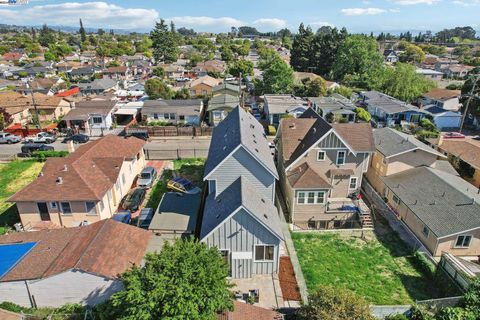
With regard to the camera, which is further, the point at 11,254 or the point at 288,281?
the point at 288,281

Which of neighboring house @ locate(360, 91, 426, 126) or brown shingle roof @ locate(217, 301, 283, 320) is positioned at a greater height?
neighboring house @ locate(360, 91, 426, 126)

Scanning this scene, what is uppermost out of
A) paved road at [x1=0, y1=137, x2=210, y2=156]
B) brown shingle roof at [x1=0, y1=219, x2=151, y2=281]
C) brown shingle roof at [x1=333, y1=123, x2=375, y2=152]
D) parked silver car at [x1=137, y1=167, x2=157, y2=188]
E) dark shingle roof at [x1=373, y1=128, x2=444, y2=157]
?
brown shingle roof at [x1=333, y1=123, x2=375, y2=152]

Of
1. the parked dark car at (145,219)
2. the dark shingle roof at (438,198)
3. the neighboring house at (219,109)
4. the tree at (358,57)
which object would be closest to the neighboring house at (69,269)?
the parked dark car at (145,219)

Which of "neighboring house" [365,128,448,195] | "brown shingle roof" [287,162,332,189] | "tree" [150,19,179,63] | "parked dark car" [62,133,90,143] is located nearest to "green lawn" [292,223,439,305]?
"brown shingle roof" [287,162,332,189]

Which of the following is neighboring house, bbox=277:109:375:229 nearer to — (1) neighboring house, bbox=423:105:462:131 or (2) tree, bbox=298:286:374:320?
(2) tree, bbox=298:286:374:320

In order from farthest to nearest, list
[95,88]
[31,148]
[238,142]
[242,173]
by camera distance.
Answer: [95,88] < [31,148] < [242,173] < [238,142]

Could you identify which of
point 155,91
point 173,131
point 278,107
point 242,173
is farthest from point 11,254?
point 155,91

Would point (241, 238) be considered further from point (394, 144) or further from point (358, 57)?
point (358, 57)

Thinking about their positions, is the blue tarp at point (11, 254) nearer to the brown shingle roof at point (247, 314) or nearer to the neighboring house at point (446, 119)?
the brown shingle roof at point (247, 314)
